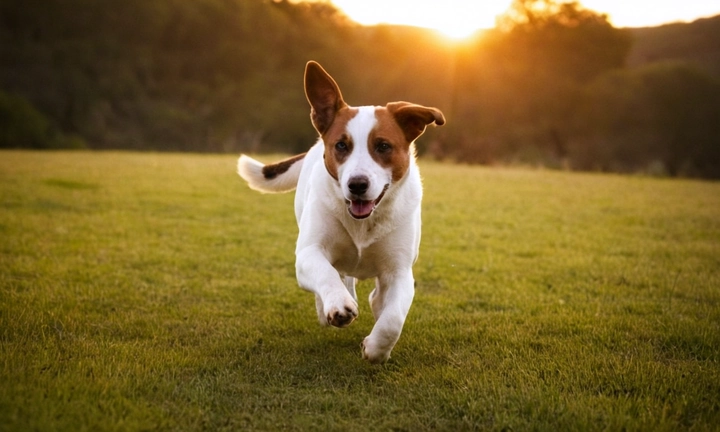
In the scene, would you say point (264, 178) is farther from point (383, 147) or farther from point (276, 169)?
point (383, 147)

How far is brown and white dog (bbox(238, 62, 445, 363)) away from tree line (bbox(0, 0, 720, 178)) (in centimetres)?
3385

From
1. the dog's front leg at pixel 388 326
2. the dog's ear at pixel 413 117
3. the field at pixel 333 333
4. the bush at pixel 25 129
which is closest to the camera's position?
the field at pixel 333 333

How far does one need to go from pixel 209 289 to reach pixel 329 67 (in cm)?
4911

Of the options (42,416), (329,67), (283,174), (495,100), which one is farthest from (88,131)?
(42,416)

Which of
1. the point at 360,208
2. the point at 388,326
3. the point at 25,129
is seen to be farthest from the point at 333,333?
the point at 25,129

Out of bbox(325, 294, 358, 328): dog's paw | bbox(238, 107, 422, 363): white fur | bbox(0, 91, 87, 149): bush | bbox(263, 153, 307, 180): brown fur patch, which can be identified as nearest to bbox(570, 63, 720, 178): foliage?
bbox(0, 91, 87, 149): bush

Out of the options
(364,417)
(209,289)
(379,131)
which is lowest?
(209,289)

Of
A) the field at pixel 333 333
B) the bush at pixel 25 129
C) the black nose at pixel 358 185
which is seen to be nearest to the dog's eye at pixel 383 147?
the black nose at pixel 358 185

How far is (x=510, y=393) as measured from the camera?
3877 mm

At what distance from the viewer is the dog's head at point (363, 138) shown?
4.45 meters

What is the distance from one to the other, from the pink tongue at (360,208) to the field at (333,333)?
107 cm

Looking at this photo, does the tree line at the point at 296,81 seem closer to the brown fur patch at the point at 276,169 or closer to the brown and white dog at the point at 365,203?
the brown fur patch at the point at 276,169

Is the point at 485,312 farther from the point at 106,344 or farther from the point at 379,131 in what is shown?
the point at 106,344

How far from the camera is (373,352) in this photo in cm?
425
